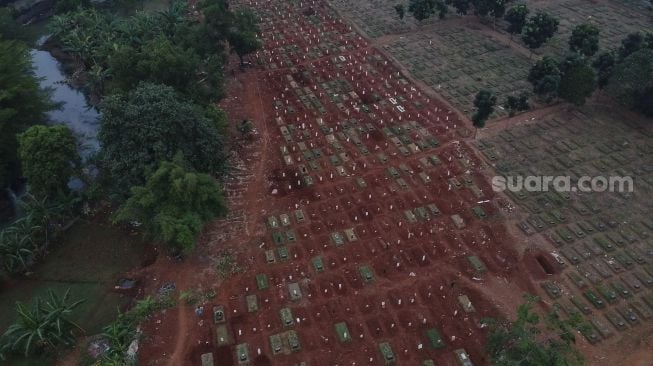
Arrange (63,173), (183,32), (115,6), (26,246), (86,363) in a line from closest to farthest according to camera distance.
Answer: (86,363), (26,246), (63,173), (183,32), (115,6)

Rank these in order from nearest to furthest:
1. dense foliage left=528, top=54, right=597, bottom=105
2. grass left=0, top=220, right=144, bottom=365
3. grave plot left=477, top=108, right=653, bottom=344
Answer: grave plot left=477, top=108, right=653, bottom=344 < grass left=0, top=220, right=144, bottom=365 < dense foliage left=528, top=54, right=597, bottom=105

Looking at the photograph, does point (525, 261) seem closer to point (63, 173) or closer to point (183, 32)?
point (63, 173)

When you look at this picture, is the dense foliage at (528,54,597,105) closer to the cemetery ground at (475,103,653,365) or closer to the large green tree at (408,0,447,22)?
the cemetery ground at (475,103,653,365)

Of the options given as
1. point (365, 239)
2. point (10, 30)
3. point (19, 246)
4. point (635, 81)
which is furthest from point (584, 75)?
point (10, 30)

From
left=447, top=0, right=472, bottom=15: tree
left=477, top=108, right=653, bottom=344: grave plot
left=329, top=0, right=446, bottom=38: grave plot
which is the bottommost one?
left=477, top=108, right=653, bottom=344: grave plot

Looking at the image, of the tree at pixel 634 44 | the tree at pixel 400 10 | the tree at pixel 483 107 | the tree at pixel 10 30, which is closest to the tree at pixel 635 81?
the tree at pixel 634 44

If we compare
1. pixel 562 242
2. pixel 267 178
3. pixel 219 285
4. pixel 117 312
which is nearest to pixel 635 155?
pixel 562 242

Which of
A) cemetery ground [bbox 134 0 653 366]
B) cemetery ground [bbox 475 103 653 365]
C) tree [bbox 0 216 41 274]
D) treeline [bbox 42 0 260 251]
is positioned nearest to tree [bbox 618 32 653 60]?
cemetery ground [bbox 475 103 653 365]
